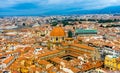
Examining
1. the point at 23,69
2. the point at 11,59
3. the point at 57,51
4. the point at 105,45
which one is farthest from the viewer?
the point at 105,45

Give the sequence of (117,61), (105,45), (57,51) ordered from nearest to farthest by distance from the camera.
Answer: (117,61) → (57,51) → (105,45)

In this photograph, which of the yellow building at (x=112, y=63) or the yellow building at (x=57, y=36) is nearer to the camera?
the yellow building at (x=112, y=63)

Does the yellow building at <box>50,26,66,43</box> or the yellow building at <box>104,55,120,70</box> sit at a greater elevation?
the yellow building at <box>50,26,66,43</box>

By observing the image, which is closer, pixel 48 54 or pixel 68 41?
pixel 48 54

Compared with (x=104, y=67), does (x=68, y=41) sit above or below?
Answer: above

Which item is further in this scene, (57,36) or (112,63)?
(57,36)

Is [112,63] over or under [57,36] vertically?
under

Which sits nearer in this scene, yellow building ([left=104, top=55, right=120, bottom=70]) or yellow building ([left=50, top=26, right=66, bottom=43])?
yellow building ([left=104, top=55, right=120, bottom=70])

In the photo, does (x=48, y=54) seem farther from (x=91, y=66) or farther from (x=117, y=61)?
(x=117, y=61)

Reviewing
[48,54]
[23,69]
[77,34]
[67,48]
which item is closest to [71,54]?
[67,48]

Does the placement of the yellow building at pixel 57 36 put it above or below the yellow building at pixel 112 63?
above

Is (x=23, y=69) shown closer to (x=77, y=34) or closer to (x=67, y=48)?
(x=67, y=48)
